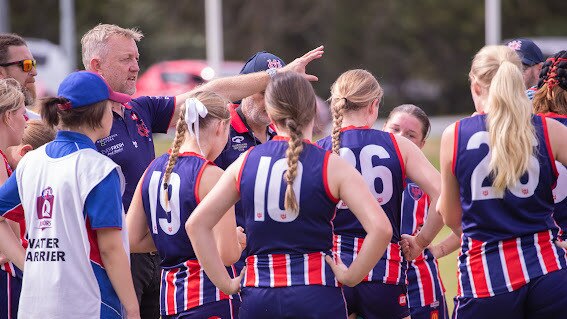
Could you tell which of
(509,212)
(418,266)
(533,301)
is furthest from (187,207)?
(418,266)

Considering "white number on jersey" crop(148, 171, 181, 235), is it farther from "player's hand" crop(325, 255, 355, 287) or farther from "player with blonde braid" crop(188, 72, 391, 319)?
"player's hand" crop(325, 255, 355, 287)

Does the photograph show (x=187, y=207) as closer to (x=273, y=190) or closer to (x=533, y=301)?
(x=273, y=190)

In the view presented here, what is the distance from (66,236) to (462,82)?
3465 centimetres

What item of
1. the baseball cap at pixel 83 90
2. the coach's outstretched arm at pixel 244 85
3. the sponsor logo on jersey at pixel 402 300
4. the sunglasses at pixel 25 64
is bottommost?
the sponsor logo on jersey at pixel 402 300

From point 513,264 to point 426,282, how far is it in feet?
5.03

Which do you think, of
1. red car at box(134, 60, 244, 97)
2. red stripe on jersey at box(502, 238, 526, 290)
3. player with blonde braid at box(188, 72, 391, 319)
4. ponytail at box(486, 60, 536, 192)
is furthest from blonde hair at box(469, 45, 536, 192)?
red car at box(134, 60, 244, 97)

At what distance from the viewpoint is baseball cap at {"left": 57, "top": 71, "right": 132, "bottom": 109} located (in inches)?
191

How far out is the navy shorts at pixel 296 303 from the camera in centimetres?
459

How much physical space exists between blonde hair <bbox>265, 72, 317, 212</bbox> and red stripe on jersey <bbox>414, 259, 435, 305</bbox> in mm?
1864

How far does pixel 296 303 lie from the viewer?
181 inches

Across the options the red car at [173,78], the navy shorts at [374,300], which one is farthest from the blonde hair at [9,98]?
the red car at [173,78]

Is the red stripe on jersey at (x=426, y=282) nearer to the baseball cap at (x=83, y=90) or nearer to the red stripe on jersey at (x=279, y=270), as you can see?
the red stripe on jersey at (x=279, y=270)

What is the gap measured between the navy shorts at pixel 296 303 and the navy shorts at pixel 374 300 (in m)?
0.89

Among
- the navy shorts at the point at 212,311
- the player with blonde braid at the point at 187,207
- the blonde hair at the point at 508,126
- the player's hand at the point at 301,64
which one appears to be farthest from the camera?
the player's hand at the point at 301,64
